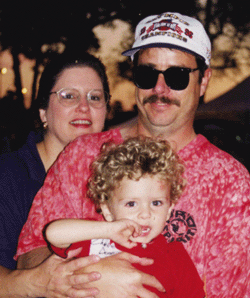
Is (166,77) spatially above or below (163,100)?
above

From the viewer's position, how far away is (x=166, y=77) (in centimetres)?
301

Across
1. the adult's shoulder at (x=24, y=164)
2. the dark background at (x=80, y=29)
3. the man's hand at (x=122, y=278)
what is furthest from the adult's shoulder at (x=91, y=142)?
the dark background at (x=80, y=29)

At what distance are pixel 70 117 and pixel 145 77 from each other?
1.06 meters

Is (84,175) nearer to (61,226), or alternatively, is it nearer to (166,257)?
(61,226)

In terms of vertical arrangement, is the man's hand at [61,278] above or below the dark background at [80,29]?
below

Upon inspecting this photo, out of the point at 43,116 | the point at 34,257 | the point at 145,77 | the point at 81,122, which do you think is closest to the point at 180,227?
the point at 34,257

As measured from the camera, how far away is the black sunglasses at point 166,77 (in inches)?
118

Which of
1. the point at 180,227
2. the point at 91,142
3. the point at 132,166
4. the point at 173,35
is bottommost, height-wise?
the point at 180,227

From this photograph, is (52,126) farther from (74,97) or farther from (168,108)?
(168,108)

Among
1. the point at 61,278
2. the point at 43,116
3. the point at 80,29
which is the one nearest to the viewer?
the point at 61,278

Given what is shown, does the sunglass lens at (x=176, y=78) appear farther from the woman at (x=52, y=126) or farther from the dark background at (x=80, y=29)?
the dark background at (x=80, y=29)

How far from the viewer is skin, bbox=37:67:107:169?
374 centimetres

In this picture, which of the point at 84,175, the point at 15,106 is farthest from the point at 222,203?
the point at 15,106

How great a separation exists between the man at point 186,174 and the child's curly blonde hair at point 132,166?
105mm
